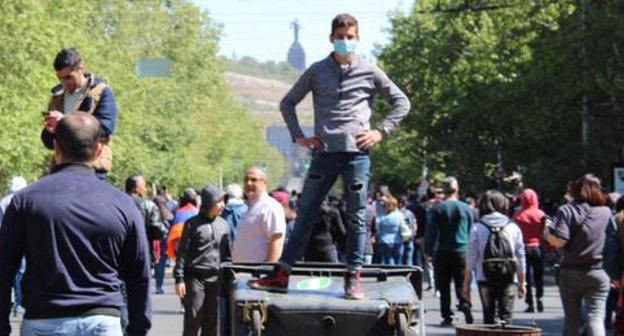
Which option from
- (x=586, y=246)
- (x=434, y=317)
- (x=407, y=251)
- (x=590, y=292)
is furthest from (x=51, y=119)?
(x=407, y=251)

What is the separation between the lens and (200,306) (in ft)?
47.4

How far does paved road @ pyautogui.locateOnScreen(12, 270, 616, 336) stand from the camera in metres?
19.9

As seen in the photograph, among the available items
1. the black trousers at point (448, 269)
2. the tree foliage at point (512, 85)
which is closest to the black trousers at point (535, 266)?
the black trousers at point (448, 269)

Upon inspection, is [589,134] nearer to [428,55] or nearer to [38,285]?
[428,55]

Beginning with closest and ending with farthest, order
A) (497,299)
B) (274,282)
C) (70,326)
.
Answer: (70,326)
(274,282)
(497,299)

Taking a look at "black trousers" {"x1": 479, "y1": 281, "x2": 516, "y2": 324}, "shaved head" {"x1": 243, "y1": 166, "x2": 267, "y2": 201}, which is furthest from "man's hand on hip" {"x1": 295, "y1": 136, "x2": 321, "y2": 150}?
"black trousers" {"x1": 479, "y1": 281, "x2": 516, "y2": 324}

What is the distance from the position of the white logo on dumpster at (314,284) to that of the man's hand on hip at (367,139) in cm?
86

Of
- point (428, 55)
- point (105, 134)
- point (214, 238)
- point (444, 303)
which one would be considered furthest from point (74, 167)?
point (428, 55)

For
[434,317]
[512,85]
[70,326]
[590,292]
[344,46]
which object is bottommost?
[434,317]

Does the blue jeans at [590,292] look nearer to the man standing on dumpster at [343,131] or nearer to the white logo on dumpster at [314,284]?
the man standing on dumpster at [343,131]

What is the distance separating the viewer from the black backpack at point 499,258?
16328mm

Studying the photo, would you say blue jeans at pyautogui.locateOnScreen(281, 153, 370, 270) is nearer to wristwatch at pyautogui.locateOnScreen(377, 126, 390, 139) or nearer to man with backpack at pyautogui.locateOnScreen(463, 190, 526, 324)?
wristwatch at pyautogui.locateOnScreen(377, 126, 390, 139)

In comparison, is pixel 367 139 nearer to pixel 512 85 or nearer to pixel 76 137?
pixel 76 137

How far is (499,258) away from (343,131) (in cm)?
654
